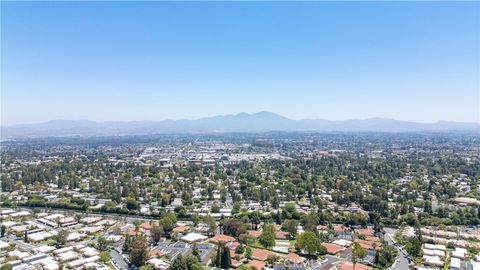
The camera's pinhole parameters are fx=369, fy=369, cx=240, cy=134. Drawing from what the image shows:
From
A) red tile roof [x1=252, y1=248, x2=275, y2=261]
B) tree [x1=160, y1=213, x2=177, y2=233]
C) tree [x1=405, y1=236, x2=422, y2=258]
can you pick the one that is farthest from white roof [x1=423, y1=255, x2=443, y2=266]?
tree [x1=160, y1=213, x2=177, y2=233]

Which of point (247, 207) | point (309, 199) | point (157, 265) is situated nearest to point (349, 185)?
point (309, 199)

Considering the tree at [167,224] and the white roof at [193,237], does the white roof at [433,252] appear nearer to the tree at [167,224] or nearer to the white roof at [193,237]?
the white roof at [193,237]

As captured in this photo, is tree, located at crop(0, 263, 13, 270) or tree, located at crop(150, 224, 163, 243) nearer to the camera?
tree, located at crop(0, 263, 13, 270)

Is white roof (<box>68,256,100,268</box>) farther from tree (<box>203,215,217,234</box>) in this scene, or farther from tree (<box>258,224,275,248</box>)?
tree (<box>258,224,275,248</box>)

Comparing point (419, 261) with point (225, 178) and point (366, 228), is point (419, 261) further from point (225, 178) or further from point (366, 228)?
point (225, 178)

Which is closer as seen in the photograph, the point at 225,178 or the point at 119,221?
the point at 119,221

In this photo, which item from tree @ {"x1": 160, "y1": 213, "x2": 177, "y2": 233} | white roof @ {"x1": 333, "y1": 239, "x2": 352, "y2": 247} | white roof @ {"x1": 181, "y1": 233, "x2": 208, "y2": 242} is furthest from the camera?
tree @ {"x1": 160, "y1": 213, "x2": 177, "y2": 233}

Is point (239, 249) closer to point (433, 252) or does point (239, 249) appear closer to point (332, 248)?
point (332, 248)

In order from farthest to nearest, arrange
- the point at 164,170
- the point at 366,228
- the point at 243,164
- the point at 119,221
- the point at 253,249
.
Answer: the point at 243,164 → the point at 164,170 → the point at 119,221 → the point at 366,228 → the point at 253,249

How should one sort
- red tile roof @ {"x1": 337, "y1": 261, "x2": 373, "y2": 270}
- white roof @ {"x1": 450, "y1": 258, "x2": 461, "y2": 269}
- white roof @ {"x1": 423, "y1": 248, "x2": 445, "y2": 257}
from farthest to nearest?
1. white roof @ {"x1": 423, "y1": 248, "x2": 445, "y2": 257}
2. white roof @ {"x1": 450, "y1": 258, "x2": 461, "y2": 269}
3. red tile roof @ {"x1": 337, "y1": 261, "x2": 373, "y2": 270}
